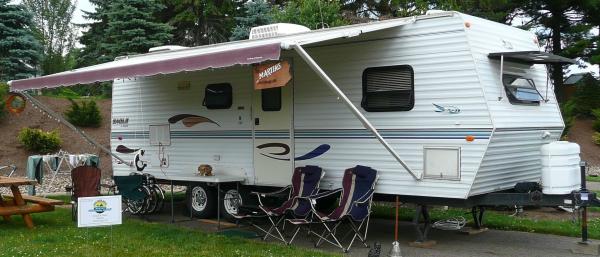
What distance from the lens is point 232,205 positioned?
1003cm

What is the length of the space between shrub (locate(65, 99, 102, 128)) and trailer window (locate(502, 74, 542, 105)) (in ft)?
48.4

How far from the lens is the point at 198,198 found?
1046 cm

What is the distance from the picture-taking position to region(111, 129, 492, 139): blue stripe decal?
740 cm

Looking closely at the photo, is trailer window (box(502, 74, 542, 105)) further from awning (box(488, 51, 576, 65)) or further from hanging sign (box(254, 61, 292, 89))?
hanging sign (box(254, 61, 292, 89))

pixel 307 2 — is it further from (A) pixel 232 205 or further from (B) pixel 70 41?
(B) pixel 70 41

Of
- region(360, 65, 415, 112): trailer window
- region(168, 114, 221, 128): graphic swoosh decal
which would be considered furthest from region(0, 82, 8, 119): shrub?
region(360, 65, 415, 112): trailer window

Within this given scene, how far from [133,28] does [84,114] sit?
3450mm

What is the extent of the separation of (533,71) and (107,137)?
14.2 m

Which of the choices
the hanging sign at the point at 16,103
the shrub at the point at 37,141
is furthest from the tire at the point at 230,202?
the shrub at the point at 37,141

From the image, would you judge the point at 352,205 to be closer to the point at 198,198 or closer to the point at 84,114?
the point at 198,198

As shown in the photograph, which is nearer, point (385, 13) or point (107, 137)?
point (107, 137)

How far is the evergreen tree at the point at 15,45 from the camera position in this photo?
811 inches

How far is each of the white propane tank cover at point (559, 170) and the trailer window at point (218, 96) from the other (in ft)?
→ 15.1

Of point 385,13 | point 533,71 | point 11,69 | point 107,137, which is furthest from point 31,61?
point 533,71
